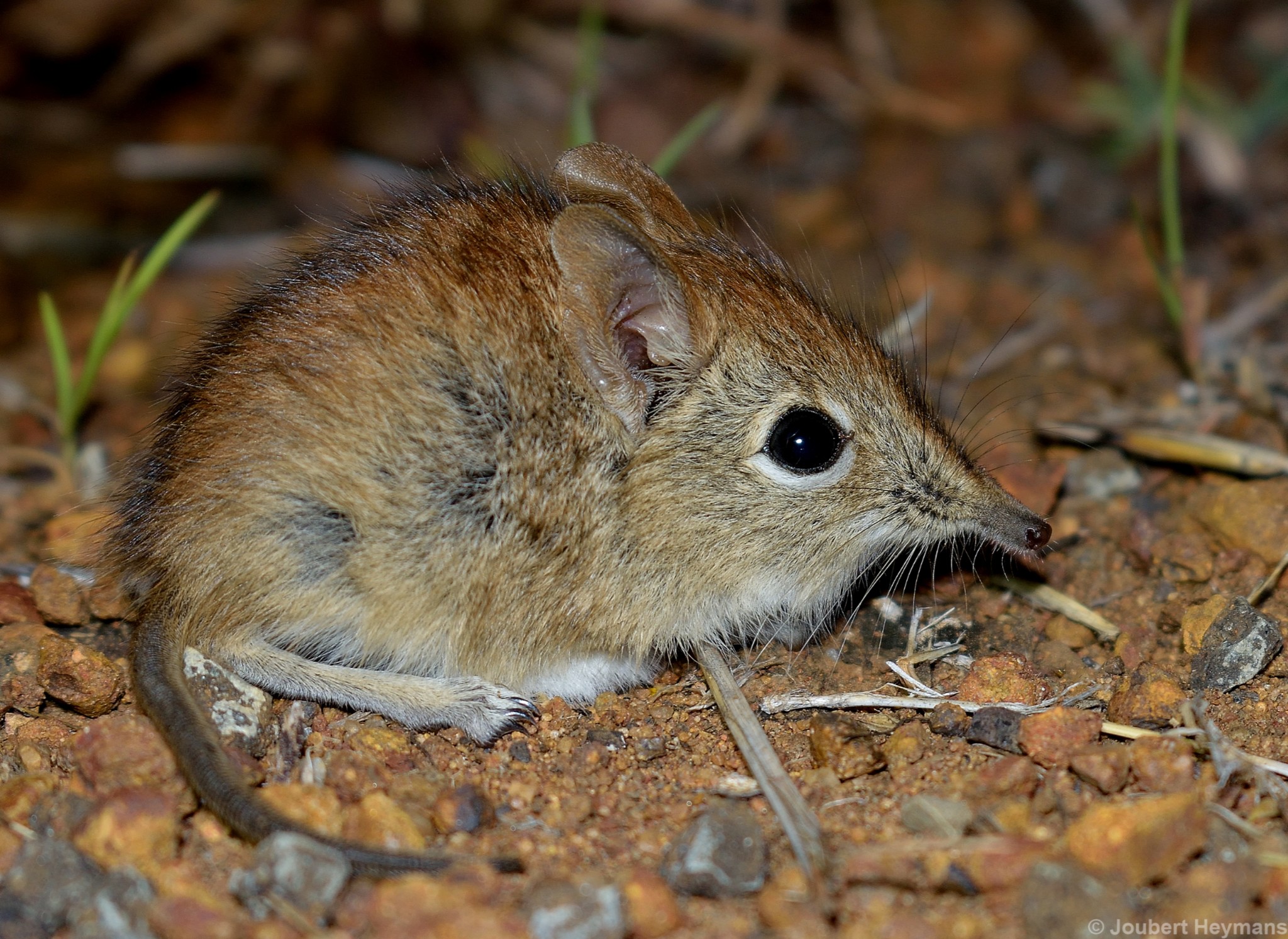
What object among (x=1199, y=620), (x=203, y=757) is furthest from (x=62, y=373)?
(x=1199, y=620)

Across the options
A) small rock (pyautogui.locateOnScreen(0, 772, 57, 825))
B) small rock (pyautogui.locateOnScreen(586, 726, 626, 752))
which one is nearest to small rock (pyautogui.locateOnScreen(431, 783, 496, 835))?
small rock (pyautogui.locateOnScreen(586, 726, 626, 752))

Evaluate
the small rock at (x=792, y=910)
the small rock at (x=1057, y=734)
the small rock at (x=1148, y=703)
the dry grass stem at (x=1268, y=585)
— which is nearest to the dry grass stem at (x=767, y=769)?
the small rock at (x=792, y=910)

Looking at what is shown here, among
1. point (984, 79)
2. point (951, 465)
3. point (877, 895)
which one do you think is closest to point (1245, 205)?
point (984, 79)

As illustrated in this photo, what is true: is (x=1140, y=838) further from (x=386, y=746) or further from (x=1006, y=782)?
(x=386, y=746)

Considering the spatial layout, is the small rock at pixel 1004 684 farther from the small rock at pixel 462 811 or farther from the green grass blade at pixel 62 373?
the green grass blade at pixel 62 373

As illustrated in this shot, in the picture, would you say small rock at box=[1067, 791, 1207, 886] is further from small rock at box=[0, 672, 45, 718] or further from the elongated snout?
small rock at box=[0, 672, 45, 718]

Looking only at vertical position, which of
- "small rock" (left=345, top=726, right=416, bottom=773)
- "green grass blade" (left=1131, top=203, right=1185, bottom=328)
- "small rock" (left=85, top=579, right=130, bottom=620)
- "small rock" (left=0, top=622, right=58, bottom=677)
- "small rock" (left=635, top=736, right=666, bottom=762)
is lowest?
"small rock" (left=0, top=622, right=58, bottom=677)

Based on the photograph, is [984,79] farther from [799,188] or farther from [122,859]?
[122,859]
